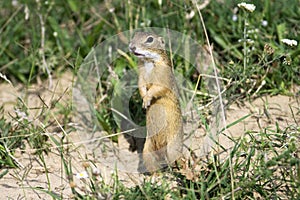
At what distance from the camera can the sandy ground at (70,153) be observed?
329cm

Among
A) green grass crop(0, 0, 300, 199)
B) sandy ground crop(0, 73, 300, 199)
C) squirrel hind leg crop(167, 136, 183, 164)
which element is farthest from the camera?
squirrel hind leg crop(167, 136, 183, 164)

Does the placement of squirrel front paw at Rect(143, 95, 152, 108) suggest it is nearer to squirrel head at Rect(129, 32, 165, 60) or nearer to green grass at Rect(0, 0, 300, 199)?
squirrel head at Rect(129, 32, 165, 60)

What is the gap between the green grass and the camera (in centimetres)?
302

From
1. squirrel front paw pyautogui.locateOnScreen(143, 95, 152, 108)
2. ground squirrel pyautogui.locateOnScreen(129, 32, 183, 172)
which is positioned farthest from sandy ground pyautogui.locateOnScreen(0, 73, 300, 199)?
squirrel front paw pyautogui.locateOnScreen(143, 95, 152, 108)

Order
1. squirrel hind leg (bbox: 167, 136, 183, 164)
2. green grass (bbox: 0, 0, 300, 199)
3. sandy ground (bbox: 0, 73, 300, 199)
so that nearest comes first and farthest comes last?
green grass (bbox: 0, 0, 300, 199)
sandy ground (bbox: 0, 73, 300, 199)
squirrel hind leg (bbox: 167, 136, 183, 164)

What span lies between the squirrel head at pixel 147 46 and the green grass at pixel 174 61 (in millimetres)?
→ 377

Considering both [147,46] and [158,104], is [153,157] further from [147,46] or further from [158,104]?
[147,46]

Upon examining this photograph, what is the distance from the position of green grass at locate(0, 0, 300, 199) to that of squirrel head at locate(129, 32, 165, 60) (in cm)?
38

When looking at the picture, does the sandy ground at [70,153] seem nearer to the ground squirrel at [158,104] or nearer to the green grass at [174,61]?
the green grass at [174,61]

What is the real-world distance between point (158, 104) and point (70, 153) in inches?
26.6

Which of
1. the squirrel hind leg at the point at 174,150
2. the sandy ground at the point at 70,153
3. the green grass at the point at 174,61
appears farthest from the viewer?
the squirrel hind leg at the point at 174,150

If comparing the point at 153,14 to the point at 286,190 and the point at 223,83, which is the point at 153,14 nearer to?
the point at 223,83

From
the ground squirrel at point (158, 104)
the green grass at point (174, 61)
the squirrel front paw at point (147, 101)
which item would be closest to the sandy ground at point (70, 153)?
the green grass at point (174, 61)

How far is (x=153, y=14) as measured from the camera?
15.3ft
